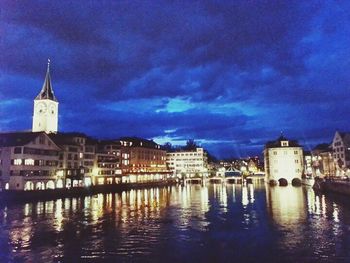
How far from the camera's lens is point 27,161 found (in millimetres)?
82750

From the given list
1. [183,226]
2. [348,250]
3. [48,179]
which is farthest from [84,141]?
[348,250]

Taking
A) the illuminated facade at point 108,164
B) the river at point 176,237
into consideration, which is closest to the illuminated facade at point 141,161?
the illuminated facade at point 108,164

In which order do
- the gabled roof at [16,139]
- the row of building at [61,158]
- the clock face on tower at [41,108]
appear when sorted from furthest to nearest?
the clock face on tower at [41,108], the gabled roof at [16,139], the row of building at [61,158]

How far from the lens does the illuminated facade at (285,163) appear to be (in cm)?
14888

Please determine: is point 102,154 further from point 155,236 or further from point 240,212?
point 155,236

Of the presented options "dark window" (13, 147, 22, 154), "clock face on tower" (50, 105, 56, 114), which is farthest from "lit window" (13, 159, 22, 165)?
"clock face on tower" (50, 105, 56, 114)

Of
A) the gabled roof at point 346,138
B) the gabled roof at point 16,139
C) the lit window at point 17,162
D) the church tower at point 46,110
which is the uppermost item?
the church tower at point 46,110

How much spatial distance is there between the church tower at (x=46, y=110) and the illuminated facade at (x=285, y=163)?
88753mm

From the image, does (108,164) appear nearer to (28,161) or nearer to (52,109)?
(52,109)

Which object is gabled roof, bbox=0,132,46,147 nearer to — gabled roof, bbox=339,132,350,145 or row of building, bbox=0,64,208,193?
row of building, bbox=0,64,208,193

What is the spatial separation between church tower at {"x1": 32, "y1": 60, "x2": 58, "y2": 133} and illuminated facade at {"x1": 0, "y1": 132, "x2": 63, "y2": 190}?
47712 millimetres

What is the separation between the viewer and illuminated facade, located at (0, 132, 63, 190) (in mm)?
80438

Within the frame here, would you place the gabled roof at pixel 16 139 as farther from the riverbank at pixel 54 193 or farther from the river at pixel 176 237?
the river at pixel 176 237

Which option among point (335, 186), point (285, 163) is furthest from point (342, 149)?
point (335, 186)
